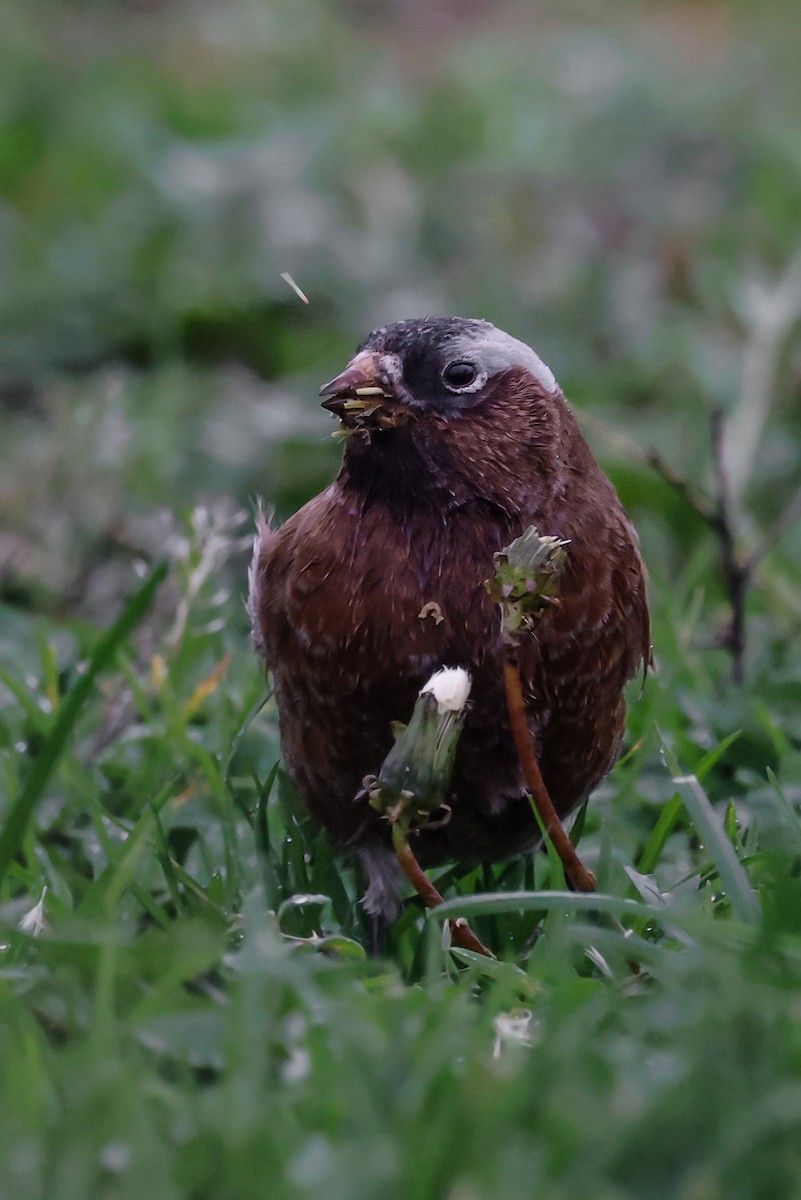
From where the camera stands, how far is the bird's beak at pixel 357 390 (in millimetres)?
2482

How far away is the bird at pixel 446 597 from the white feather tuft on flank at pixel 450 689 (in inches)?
6.3

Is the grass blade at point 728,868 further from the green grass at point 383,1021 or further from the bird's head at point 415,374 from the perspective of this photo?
the bird's head at point 415,374

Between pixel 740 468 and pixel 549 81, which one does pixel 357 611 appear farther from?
pixel 549 81

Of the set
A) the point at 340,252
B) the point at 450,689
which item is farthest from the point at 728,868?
the point at 340,252

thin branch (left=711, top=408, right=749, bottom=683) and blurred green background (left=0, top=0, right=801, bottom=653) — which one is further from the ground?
thin branch (left=711, top=408, right=749, bottom=683)

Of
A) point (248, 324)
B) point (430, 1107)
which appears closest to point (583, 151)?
point (248, 324)

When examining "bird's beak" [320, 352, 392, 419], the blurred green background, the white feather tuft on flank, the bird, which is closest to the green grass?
the bird

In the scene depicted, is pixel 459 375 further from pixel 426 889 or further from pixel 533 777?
pixel 426 889

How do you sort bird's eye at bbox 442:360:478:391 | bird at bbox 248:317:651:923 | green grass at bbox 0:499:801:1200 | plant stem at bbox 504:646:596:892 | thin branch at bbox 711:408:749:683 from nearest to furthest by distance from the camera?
green grass at bbox 0:499:801:1200, plant stem at bbox 504:646:596:892, bird at bbox 248:317:651:923, bird's eye at bbox 442:360:478:391, thin branch at bbox 711:408:749:683

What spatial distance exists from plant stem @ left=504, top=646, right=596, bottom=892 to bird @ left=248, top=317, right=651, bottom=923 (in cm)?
12

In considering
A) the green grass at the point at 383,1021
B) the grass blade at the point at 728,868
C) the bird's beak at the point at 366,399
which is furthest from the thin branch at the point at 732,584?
the grass blade at the point at 728,868

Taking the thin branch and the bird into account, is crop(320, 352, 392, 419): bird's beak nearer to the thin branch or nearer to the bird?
the bird

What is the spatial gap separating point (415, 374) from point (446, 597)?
0.36 m

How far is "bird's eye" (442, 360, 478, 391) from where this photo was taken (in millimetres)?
2559
